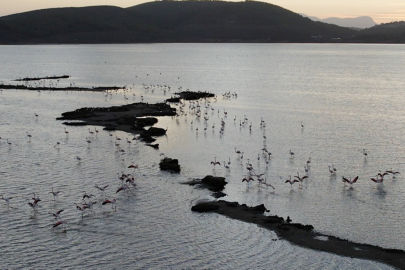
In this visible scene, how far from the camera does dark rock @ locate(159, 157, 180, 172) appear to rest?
28.5 m

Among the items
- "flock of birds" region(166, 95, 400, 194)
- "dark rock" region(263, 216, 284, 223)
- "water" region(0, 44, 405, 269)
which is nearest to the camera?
"water" region(0, 44, 405, 269)

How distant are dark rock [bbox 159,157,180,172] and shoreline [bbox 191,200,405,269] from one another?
5810mm

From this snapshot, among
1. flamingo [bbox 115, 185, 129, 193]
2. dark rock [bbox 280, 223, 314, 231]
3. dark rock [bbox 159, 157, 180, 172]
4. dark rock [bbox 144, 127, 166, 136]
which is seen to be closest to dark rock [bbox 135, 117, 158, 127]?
dark rock [bbox 144, 127, 166, 136]

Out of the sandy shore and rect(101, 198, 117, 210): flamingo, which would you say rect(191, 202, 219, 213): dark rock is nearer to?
rect(101, 198, 117, 210): flamingo

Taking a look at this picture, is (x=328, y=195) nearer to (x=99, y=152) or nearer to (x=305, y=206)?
(x=305, y=206)

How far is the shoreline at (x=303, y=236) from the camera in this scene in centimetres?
1797

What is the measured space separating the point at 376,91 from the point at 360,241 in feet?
181

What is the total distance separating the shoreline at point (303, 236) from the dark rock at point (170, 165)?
229 inches

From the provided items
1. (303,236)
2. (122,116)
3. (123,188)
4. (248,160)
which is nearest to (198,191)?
(123,188)

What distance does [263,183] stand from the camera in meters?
25.2

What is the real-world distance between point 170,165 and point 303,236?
35.7 ft

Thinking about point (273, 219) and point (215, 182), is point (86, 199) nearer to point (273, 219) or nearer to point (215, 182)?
point (215, 182)

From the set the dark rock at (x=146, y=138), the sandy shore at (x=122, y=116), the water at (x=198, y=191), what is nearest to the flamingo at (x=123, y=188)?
the water at (x=198, y=191)

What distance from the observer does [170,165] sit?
28547 millimetres
